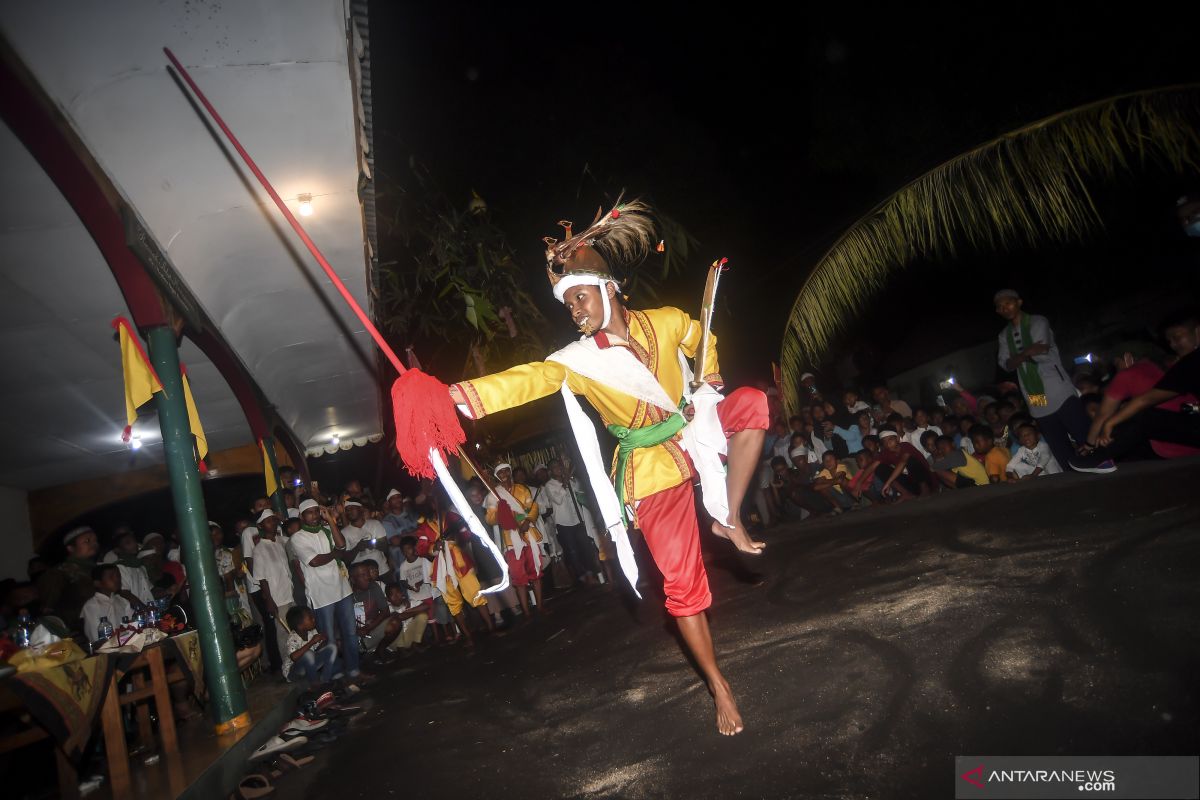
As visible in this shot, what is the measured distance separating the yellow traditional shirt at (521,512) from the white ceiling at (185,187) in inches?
107

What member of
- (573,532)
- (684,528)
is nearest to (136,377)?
(684,528)

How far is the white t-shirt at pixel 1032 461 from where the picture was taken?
7.15 m

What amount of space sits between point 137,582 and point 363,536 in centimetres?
240

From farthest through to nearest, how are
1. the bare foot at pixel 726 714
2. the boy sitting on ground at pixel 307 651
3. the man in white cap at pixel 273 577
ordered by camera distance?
the man in white cap at pixel 273 577 → the boy sitting on ground at pixel 307 651 → the bare foot at pixel 726 714

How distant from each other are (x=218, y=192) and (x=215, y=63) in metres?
1.37

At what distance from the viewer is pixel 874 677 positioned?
2834 mm

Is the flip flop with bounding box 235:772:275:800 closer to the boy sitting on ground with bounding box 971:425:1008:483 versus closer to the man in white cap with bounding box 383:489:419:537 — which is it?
the man in white cap with bounding box 383:489:419:537

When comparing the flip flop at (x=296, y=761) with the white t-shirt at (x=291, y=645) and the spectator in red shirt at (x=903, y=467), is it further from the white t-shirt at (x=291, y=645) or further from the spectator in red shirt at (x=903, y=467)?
the spectator in red shirt at (x=903, y=467)

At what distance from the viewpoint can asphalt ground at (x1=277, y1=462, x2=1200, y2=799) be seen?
228cm

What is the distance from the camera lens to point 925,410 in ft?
29.0

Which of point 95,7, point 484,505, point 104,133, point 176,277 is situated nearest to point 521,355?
point 484,505

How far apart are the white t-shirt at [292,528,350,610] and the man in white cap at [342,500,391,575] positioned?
44.7 inches

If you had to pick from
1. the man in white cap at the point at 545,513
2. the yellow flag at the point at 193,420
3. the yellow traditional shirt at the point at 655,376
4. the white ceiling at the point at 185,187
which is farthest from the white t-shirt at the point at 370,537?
the yellow traditional shirt at the point at 655,376

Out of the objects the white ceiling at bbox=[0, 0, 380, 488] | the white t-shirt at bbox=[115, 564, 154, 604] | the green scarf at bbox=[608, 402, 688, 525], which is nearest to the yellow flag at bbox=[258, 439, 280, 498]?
the white ceiling at bbox=[0, 0, 380, 488]
